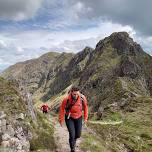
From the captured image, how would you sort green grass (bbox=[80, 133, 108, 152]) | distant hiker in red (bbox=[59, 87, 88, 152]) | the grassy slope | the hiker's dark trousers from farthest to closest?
the grassy slope
green grass (bbox=[80, 133, 108, 152])
the hiker's dark trousers
distant hiker in red (bbox=[59, 87, 88, 152])

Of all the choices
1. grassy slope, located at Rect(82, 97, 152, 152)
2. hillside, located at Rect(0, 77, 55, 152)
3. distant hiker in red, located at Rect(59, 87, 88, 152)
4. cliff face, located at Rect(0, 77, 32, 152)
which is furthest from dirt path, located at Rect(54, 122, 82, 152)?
distant hiker in red, located at Rect(59, 87, 88, 152)

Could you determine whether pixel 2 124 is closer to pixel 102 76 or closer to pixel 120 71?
pixel 120 71

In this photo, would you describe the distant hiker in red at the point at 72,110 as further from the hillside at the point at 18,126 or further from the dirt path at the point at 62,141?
the dirt path at the point at 62,141

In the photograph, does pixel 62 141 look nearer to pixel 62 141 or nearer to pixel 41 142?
pixel 62 141

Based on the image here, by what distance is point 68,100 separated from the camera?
20203 millimetres

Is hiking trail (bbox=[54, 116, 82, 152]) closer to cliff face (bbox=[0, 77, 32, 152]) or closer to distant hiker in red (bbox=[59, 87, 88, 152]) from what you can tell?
cliff face (bbox=[0, 77, 32, 152])

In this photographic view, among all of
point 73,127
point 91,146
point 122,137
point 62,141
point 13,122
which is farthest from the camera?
point 122,137

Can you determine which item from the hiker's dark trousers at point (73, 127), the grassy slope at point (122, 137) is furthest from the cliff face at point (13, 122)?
the grassy slope at point (122, 137)

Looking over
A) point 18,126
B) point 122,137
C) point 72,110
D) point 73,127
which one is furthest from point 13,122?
point 122,137

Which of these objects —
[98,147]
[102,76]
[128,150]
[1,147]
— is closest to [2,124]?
[1,147]

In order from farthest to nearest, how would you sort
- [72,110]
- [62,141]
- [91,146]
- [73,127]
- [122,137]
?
[122,137] → [62,141] → [91,146] → [73,127] → [72,110]

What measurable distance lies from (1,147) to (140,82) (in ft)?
477

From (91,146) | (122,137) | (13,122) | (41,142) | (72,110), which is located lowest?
(91,146)

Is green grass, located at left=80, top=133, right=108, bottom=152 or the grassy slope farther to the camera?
the grassy slope
